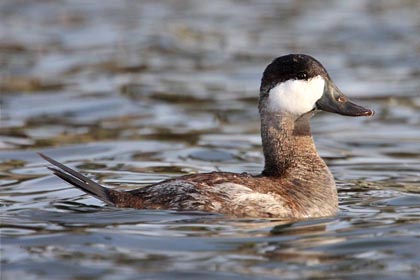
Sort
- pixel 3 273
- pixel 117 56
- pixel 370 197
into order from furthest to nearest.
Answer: pixel 117 56 → pixel 370 197 → pixel 3 273

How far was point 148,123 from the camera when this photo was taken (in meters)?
14.5

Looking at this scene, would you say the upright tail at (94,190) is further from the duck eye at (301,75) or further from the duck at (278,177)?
the duck eye at (301,75)

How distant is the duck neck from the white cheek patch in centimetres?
7

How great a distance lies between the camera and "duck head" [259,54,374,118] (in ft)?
28.7

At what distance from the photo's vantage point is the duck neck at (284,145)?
8922 millimetres

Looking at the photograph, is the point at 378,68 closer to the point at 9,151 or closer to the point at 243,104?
the point at 243,104

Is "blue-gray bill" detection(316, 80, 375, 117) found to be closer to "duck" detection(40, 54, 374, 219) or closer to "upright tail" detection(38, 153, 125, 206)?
"duck" detection(40, 54, 374, 219)

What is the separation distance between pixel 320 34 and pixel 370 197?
1165 cm

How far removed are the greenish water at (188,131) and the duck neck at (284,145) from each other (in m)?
0.52

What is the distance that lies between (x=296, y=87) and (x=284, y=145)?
478mm

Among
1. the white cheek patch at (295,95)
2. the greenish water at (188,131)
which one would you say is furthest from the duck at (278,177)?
the greenish water at (188,131)

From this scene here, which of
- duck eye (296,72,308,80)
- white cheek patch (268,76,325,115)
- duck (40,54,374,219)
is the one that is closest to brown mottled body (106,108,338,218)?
duck (40,54,374,219)

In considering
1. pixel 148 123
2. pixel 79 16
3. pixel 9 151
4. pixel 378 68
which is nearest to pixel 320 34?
pixel 378 68

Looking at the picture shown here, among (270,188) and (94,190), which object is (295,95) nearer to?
(270,188)
